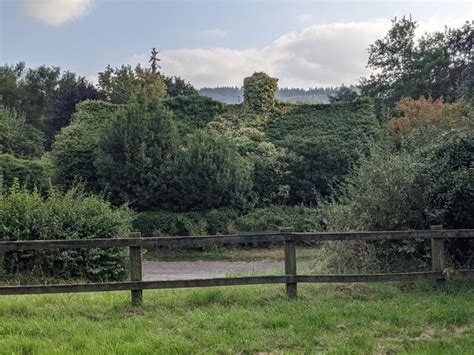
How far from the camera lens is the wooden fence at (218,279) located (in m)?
6.19

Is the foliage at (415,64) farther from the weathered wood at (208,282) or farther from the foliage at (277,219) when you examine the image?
the weathered wood at (208,282)

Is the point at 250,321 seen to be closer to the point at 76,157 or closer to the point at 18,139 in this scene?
the point at 76,157

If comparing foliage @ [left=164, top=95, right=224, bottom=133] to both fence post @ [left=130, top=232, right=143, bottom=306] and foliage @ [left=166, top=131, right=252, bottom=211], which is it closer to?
foliage @ [left=166, top=131, right=252, bottom=211]

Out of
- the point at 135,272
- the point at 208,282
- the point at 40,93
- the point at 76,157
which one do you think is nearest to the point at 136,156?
the point at 76,157

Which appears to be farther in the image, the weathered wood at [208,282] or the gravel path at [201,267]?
the gravel path at [201,267]

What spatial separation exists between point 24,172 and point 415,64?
112 ft

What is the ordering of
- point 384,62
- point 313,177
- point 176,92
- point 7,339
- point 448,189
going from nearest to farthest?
point 7,339
point 448,189
point 313,177
point 384,62
point 176,92

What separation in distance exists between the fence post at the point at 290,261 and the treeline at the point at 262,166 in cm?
219

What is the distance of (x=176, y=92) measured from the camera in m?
51.4

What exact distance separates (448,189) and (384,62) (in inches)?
1596

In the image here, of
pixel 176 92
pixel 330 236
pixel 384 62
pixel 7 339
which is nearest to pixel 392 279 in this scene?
pixel 330 236

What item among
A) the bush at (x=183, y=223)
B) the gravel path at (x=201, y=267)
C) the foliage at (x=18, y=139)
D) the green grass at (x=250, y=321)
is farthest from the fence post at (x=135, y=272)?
the foliage at (x=18, y=139)

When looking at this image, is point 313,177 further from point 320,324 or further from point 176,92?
point 176,92

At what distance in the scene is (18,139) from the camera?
1415 inches
